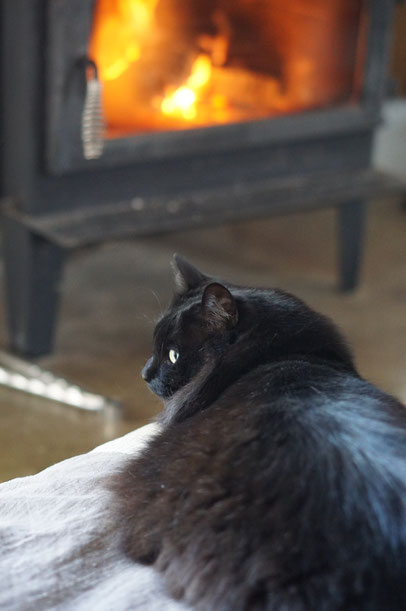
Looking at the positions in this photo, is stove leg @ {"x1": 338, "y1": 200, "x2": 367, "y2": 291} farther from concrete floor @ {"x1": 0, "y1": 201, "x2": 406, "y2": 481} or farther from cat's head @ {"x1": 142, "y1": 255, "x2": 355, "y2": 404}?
cat's head @ {"x1": 142, "y1": 255, "x2": 355, "y2": 404}

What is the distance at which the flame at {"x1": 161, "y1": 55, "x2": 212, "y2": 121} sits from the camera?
260 centimetres

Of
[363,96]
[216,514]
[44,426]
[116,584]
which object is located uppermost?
[363,96]

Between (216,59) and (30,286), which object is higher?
(216,59)

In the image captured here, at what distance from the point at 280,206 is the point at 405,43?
5.46 ft

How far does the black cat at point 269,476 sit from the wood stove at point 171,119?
1.22m

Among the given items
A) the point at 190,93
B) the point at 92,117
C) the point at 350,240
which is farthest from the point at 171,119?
the point at 350,240

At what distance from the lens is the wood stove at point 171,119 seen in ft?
7.36

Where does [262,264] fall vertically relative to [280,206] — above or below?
below

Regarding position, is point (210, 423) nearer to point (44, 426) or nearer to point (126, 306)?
point (44, 426)

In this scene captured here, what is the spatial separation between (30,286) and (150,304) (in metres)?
0.54

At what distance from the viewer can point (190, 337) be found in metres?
1.19

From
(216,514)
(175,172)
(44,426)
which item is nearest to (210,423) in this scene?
(216,514)

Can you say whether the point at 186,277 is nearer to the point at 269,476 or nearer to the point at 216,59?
the point at 269,476

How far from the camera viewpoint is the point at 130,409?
2266 millimetres
